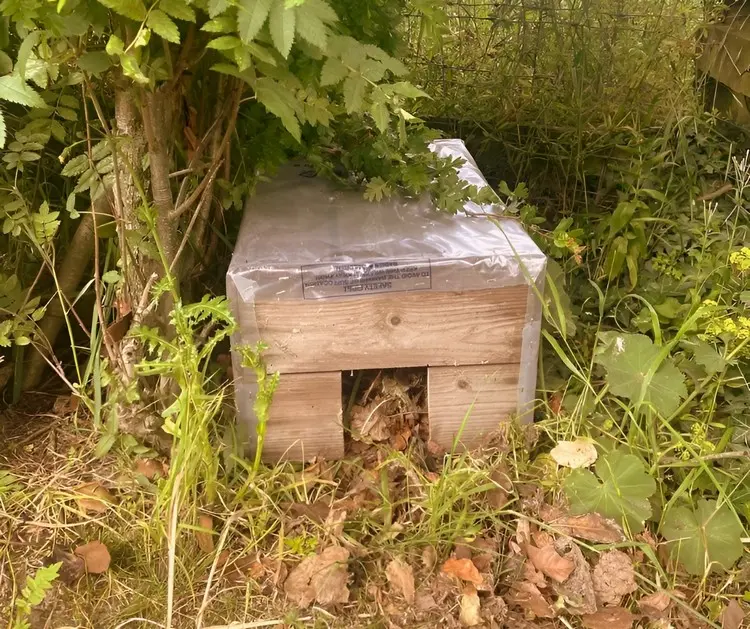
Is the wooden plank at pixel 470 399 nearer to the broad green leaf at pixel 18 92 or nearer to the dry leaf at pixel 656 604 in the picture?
the dry leaf at pixel 656 604

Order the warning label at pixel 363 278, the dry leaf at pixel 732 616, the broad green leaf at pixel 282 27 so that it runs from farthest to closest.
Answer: the warning label at pixel 363 278, the dry leaf at pixel 732 616, the broad green leaf at pixel 282 27

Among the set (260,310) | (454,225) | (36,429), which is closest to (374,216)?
(454,225)

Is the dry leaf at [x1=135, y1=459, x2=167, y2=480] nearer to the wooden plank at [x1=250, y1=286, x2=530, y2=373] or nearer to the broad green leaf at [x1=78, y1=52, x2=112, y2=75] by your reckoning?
the wooden plank at [x1=250, y1=286, x2=530, y2=373]

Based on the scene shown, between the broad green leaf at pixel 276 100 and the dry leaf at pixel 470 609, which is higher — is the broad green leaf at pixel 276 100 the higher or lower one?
the higher one

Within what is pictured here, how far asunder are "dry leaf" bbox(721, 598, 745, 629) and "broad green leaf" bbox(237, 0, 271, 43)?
1.42 meters

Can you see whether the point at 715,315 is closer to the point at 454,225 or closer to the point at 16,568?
the point at 454,225

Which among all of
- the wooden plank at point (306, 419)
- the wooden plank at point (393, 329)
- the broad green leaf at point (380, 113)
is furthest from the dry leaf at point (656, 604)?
the broad green leaf at point (380, 113)

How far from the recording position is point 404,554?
1.43 meters

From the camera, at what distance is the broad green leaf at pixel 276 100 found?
117 cm

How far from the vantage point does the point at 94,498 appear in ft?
4.99

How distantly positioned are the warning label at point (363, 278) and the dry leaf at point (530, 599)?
67 cm

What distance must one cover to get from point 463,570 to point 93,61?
1.23 m

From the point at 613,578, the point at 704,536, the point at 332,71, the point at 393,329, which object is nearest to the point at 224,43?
the point at 332,71

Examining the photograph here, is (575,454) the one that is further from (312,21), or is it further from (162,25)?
(162,25)
